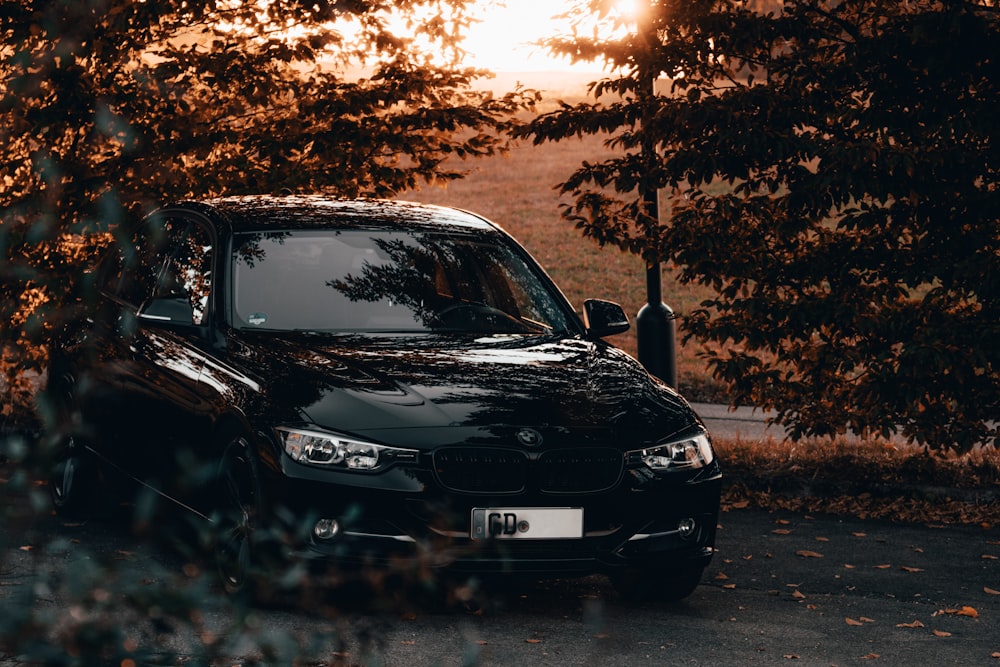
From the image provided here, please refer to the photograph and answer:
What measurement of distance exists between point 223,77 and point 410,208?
261cm

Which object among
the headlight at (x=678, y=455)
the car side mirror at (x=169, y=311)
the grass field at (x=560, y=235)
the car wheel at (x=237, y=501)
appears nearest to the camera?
the car wheel at (x=237, y=501)

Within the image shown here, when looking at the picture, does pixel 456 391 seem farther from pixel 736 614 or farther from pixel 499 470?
pixel 736 614

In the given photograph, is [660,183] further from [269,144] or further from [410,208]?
[269,144]

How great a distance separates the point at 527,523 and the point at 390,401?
29.0 inches

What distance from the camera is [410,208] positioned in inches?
306

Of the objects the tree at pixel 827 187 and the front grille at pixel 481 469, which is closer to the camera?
the front grille at pixel 481 469

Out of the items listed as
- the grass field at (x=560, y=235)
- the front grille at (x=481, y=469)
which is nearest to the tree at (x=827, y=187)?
the front grille at (x=481, y=469)

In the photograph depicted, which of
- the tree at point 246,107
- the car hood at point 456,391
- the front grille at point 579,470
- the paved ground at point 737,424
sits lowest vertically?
the paved ground at point 737,424

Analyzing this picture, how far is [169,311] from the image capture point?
6684 mm

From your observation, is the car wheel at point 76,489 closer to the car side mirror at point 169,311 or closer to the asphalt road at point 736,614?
the asphalt road at point 736,614

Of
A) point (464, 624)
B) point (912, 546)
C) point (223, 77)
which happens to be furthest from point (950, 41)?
point (223, 77)

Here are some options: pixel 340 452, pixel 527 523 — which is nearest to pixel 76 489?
pixel 340 452

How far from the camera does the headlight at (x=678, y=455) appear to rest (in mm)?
5934

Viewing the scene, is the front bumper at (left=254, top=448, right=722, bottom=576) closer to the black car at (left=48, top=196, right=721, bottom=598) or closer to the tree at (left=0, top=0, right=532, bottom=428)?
the black car at (left=48, top=196, right=721, bottom=598)
